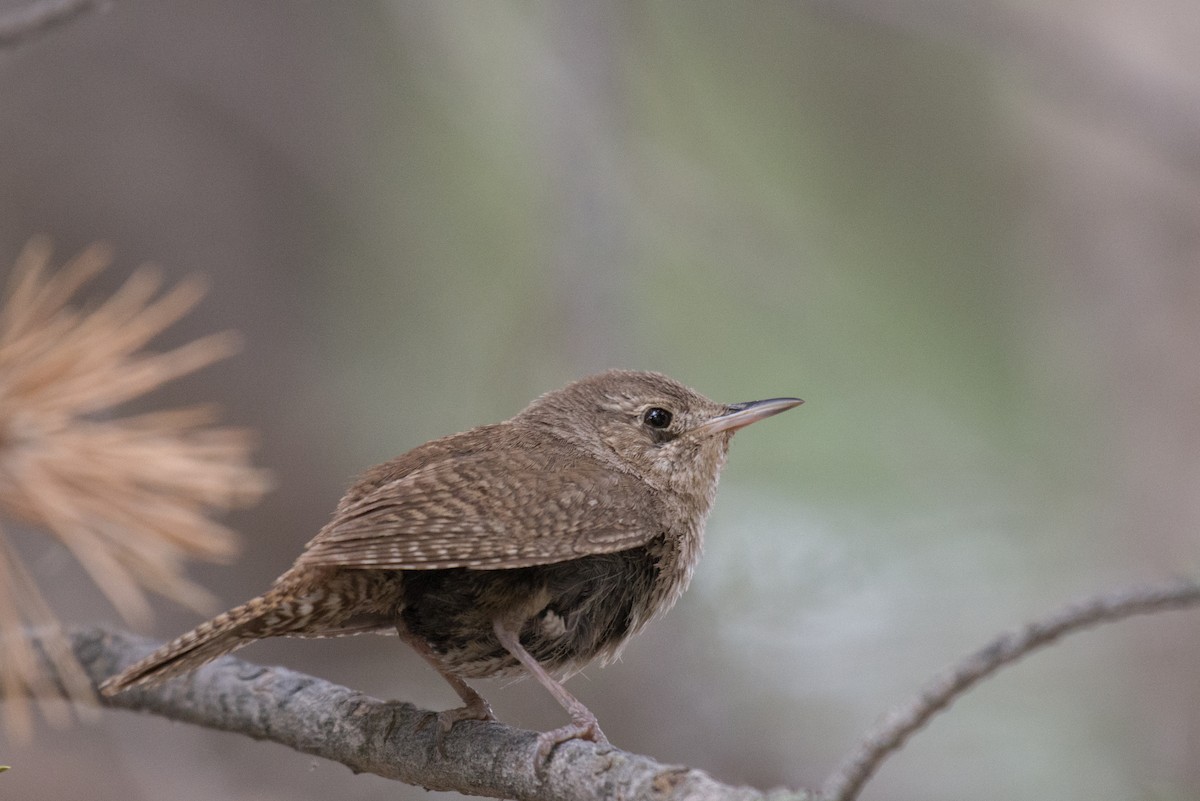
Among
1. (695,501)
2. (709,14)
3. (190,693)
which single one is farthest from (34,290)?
(709,14)

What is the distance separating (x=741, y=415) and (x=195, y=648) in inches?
61.5

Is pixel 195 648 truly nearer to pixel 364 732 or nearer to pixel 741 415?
pixel 364 732

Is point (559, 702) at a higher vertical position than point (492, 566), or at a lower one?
lower

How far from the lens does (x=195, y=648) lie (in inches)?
92.1

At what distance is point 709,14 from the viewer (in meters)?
6.92

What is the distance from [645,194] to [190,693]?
9.99 ft

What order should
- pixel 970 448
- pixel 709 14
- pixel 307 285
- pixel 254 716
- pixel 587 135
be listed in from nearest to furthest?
pixel 254 716 < pixel 587 135 < pixel 307 285 < pixel 970 448 < pixel 709 14

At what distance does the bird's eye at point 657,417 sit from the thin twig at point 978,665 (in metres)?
1.66

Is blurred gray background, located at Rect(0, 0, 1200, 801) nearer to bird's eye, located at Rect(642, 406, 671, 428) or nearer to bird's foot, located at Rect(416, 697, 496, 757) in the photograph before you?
bird's eye, located at Rect(642, 406, 671, 428)

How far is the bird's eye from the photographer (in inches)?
132

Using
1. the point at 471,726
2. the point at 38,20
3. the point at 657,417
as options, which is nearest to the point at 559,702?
the point at 471,726

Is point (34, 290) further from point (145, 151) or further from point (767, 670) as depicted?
point (767, 670)

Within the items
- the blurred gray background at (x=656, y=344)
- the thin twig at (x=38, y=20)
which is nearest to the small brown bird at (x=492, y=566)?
the thin twig at (x=38, y=20)

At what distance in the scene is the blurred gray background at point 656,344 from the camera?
478 cm
